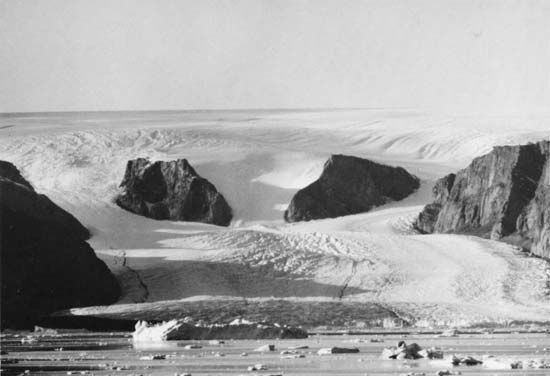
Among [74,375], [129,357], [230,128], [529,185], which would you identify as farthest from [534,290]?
[230,128]

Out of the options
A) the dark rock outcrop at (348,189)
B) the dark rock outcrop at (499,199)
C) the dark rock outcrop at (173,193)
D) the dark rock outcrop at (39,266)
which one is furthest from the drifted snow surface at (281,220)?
the dark rock outcrop at (499,199)

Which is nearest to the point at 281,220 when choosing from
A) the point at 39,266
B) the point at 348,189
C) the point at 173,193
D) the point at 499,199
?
the point at 348,189

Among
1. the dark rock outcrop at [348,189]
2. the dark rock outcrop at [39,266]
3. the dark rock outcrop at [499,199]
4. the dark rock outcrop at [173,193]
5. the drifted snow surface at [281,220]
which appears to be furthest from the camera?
the dark rock outcrop at [348,189]

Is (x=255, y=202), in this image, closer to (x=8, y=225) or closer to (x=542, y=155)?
(x=542, y=155)

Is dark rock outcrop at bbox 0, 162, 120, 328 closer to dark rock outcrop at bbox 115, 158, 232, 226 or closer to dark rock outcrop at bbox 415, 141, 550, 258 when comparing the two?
dark rock outcrop at bbox 115, 158, 232, 226

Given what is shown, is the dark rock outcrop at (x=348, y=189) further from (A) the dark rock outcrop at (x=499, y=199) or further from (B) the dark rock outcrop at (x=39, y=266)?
(B) the dark rock outcrop at (x=39, y=266)

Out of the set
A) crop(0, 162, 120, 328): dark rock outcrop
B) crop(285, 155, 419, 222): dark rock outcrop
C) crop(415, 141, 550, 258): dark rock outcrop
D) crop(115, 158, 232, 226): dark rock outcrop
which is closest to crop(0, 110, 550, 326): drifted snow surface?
crop(115, 158, 232, 226): dark rock outcrop
